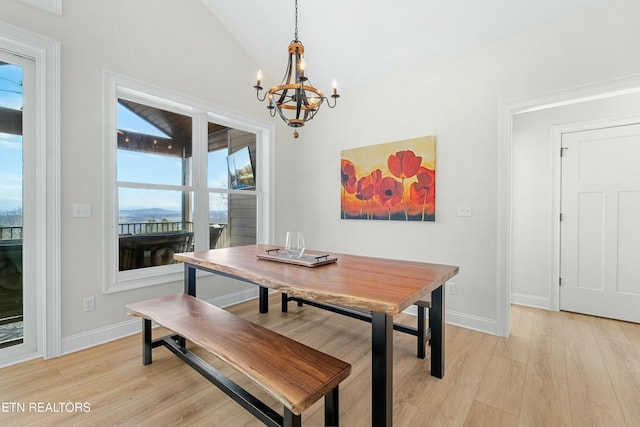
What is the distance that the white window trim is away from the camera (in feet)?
8.35

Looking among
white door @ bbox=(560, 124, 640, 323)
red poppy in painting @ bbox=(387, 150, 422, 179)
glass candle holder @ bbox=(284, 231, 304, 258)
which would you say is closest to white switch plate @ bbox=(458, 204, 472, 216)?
red poppy in painting @ bbox=(387, 150, 422, 179)

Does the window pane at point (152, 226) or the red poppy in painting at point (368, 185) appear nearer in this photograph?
the window pane at point (152, 226)

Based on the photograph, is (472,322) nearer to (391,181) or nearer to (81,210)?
(391,181)

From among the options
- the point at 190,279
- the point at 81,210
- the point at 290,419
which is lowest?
the point at 290,419

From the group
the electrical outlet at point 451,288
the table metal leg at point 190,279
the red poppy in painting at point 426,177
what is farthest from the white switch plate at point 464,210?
the table metal leg at point 190,279

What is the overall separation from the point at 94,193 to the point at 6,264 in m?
0.76

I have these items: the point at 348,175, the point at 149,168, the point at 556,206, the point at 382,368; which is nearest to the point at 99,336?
the point at 149,168

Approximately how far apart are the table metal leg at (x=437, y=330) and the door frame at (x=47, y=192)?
2.79m

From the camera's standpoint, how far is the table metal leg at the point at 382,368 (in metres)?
1.31

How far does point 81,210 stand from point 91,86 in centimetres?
102

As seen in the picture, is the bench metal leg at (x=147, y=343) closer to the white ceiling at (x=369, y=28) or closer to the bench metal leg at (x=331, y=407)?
the bench metal leg at (x=331, y=407)

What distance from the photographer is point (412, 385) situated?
1.93 metres

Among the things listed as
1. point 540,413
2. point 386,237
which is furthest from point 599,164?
point 540,413

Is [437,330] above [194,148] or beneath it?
beneath
